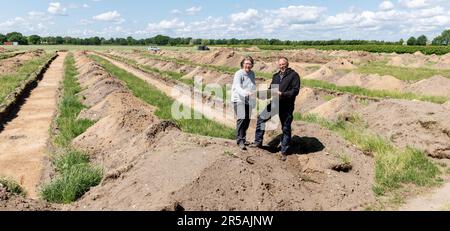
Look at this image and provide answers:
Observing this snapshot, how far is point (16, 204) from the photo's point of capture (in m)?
6.30

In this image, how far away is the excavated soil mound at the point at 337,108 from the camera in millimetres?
14219

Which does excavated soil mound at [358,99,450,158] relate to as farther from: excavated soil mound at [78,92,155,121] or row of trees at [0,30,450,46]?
row of trees at [0,30,450,46]

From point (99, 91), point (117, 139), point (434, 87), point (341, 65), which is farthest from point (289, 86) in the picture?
point (341, 65)

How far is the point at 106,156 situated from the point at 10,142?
13.2ft

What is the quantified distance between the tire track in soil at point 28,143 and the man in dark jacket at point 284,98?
474cm

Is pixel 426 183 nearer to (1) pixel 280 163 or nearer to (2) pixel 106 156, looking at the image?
(1) pixel 280 163

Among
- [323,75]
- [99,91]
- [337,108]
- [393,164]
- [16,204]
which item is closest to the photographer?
[16,204]

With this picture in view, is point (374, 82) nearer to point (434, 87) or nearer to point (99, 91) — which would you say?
point (434, 87)

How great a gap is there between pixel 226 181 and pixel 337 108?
A: 8.66 m

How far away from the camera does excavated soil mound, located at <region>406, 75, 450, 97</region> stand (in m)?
20.8

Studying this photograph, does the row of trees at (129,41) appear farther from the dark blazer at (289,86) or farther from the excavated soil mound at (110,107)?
the dark blazer at (289,86)

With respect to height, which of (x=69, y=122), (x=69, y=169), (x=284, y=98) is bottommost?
(x=69, y=169)

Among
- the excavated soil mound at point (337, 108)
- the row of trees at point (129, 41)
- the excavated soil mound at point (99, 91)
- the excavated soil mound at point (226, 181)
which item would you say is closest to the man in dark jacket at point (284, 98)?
the excavated soil mound at point (226, 181)
